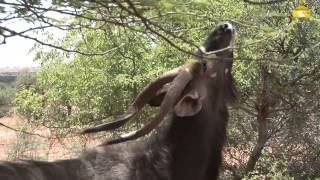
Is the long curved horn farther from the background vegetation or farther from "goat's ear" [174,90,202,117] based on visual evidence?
the background vegetation

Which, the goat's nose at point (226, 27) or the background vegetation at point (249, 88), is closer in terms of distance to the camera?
the goat's nose at point (226, 27)

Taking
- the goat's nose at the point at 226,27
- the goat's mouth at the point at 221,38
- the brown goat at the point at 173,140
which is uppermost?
the goat's nose at the point at 226,27

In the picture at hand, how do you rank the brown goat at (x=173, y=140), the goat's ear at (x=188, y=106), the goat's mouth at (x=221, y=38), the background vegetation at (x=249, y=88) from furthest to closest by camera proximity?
the background vegetation at (x=249, y=88), the goat's mouth at (x=221, y=38), the goat's ear at (x=188, y=106), the brown goat at (x=173, y=140)

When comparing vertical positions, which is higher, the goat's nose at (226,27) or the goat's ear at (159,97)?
the goat's nose at (226,27)

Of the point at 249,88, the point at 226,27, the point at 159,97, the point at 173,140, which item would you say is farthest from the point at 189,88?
the point at 249,88

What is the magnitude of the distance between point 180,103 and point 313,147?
551 cm

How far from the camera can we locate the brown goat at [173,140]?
4.32 meters

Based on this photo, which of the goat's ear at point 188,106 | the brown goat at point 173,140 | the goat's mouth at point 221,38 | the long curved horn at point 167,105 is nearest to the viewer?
the brown goat at point 173,140

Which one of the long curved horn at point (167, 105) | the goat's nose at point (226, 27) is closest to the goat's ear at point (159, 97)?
the long curved horn at point (167, 105)

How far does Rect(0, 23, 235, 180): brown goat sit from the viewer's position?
4.32 metres

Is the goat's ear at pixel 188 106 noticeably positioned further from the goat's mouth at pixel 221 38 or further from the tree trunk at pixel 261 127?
the tree trunk at pixel 261 127

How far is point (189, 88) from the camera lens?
4754 millimetres

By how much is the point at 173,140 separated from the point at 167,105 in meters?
0.30

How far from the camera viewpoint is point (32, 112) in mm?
12086
